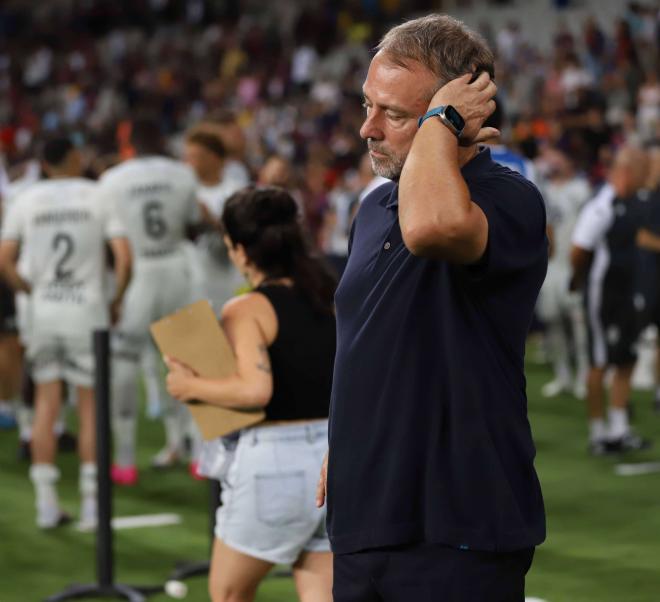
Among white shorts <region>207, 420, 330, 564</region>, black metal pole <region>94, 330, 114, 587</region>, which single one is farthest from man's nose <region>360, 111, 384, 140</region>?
black metal pole <region>94, 330, 114, 587</region>

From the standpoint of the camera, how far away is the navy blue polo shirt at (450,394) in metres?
2.63

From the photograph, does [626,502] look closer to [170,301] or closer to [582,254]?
[582,254]

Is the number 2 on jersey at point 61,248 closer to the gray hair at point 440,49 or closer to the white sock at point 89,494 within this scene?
the white sock at point 89,494

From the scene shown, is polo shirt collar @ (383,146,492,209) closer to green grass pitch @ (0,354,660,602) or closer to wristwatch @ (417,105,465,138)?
wristwatch @ (417,105,465,138)

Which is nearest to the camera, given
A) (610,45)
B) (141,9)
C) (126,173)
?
(126,173)

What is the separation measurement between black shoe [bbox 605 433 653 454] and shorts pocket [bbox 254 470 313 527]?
5.54 metres

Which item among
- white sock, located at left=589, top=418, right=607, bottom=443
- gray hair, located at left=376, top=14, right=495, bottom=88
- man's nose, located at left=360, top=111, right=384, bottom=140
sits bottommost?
white sock, located at left=589, top=418, right=607, bottom=443

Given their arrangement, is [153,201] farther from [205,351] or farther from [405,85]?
[405,85]

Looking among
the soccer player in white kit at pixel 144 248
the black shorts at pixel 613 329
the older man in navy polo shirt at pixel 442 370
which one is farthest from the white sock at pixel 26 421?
the older man in navy polo shirt at pixel 442 370

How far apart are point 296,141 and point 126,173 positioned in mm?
15835

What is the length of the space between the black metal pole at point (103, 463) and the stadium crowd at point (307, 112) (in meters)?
0.98

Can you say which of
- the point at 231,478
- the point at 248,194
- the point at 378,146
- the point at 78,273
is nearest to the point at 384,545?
the point at 378,146

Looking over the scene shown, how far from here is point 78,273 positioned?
760 centimetres

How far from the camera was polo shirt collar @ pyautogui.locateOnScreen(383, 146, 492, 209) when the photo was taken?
271cm
